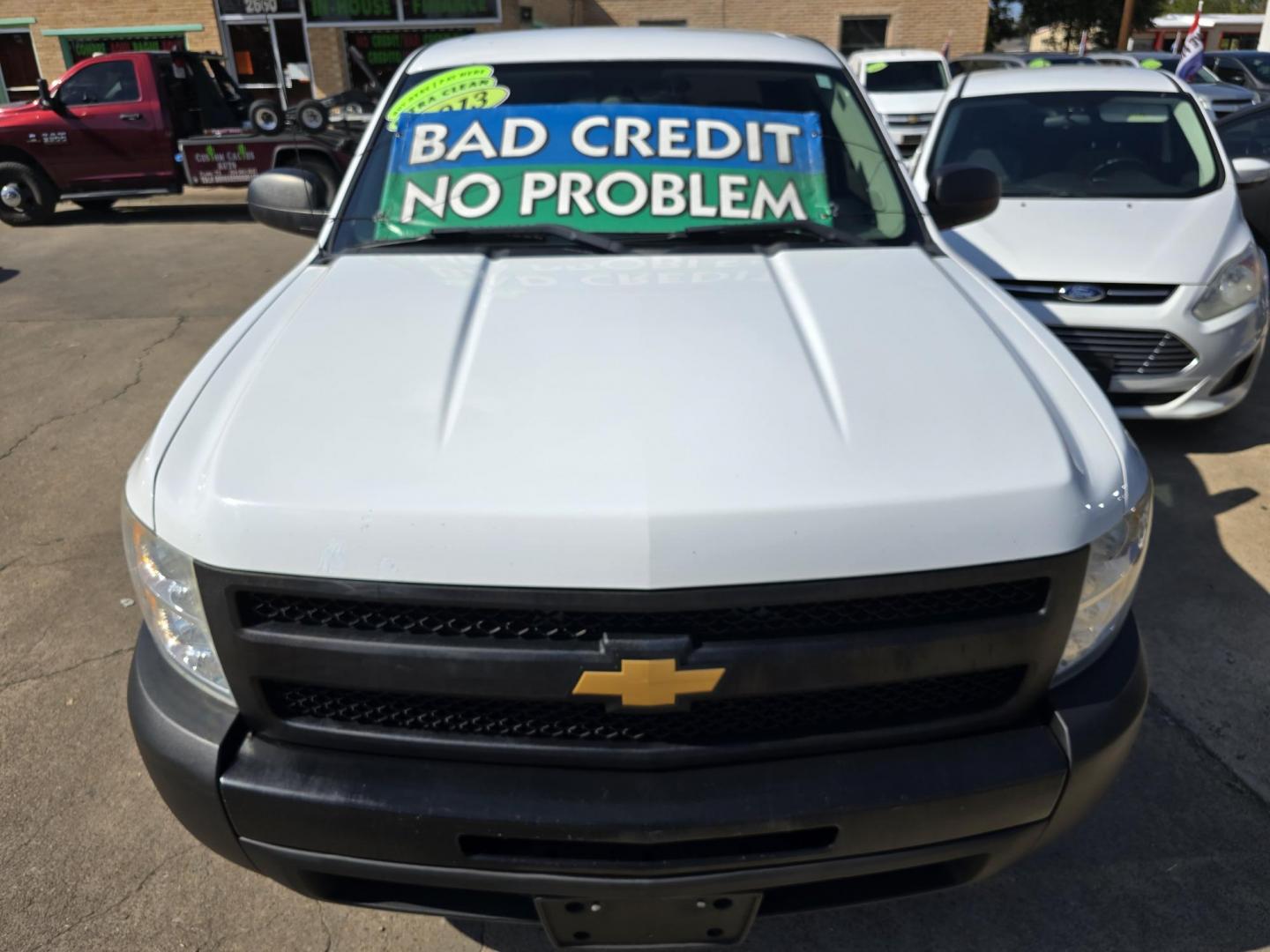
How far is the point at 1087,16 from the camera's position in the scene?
34.0m

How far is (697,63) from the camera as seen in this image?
3125 millimetres

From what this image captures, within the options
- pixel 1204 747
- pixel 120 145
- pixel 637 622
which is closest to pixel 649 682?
pixel 637 622

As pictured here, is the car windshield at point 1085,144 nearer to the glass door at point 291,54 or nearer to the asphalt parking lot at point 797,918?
the asphalt parking lot at point 797,918

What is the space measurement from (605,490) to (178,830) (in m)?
1.72

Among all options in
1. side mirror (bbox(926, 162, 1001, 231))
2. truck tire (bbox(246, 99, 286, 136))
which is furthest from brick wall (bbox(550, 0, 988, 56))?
side mirror (bbox(926, 162, 1001, 231))

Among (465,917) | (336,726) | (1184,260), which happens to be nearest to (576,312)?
(336,726)

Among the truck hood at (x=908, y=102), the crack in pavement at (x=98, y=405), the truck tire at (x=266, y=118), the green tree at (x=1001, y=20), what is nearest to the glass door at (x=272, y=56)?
the truck tire at (x=266, y=118)

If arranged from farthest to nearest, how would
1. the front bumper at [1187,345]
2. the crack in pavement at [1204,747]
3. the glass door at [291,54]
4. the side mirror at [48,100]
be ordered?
the glass door at [291,54] < the side mirror at [48,100] < the front bumper at [1187,345] < the crack in pavement at [1204,747]

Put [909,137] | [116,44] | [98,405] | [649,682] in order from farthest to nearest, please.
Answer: [116,44], [909,137], [98,405], [649,682]

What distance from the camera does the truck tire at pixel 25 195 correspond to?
11.4 m

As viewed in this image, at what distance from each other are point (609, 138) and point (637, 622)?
1782mm

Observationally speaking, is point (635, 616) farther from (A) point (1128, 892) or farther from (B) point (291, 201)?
(B) point (291, 201)

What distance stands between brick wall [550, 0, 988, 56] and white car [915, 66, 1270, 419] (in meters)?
22.4

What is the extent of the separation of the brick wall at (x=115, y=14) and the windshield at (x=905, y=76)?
43.9ft
